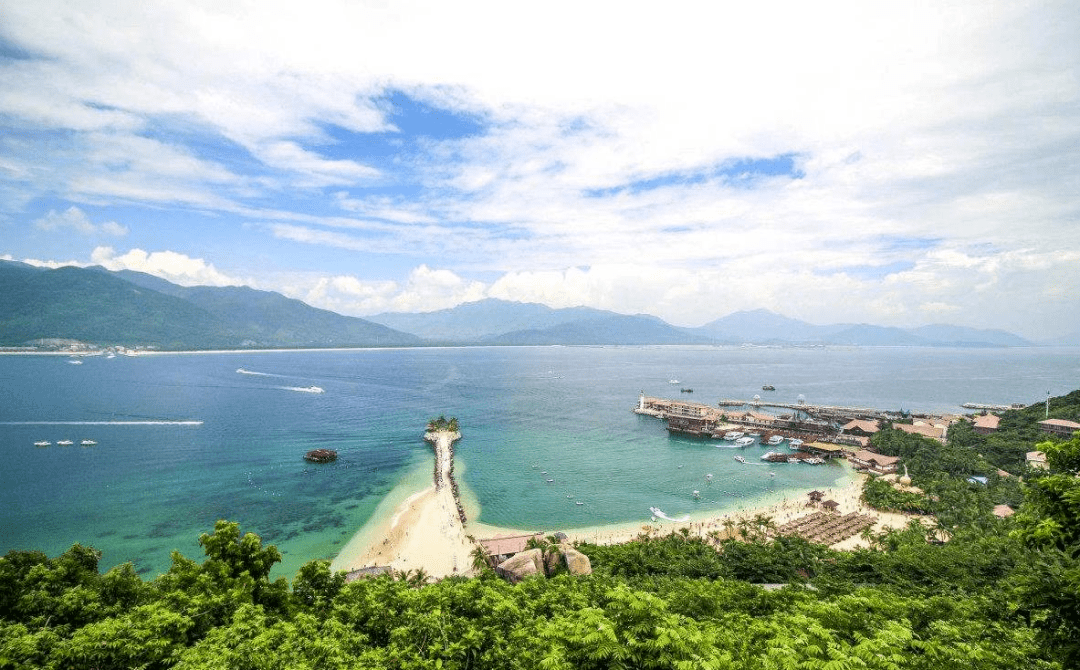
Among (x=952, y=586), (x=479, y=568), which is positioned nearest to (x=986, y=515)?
(x=952, y=586)

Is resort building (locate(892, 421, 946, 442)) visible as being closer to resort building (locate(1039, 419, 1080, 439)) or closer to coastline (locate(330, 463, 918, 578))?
resort building (locate(1039, 419, 1080, 439))

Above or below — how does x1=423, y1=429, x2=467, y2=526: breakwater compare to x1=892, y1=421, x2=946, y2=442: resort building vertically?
below

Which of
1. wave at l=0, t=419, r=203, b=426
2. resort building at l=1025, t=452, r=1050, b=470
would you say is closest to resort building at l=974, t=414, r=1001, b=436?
resort building at l=1025, t=452, r=1050, b=470

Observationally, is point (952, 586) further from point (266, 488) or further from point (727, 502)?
point (266, 488)

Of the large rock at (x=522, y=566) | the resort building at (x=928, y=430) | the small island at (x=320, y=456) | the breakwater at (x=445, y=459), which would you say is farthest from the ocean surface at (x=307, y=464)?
the resort building at (x=928, y=430)

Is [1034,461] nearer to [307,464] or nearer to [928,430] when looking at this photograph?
[928,430]
